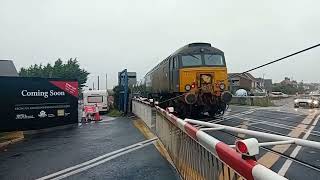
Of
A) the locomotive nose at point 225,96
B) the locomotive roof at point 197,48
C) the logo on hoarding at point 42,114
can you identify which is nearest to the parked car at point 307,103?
the locomotive roof at point 197,48

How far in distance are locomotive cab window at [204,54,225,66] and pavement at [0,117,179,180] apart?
7.17m

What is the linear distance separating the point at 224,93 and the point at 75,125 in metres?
8.80

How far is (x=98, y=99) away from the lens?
3709cm

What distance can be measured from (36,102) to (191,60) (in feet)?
26.3

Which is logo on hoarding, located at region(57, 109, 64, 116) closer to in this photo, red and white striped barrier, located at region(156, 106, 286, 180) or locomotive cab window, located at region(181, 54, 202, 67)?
locomotive cab window, located at region(181, 54, 202, 67)

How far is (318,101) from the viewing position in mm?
36281

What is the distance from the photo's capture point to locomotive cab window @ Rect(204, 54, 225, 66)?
20.2 metres

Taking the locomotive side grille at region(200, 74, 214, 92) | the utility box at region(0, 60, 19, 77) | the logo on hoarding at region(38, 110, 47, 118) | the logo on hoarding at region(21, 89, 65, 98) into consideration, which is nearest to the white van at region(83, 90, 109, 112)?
the utility box at region(0, 60, 19, 77)

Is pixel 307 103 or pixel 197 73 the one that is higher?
pixel 197 73

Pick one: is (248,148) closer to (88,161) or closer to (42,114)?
(88,161)

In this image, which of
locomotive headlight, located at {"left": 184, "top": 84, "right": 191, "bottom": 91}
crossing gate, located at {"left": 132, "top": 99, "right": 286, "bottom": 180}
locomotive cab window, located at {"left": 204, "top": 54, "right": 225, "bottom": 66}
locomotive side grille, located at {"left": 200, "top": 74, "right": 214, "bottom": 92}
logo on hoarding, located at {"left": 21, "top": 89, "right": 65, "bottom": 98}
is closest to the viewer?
crossing gate, located at {"left": 132, "top": 99, "right": 286, "bottom": 180}

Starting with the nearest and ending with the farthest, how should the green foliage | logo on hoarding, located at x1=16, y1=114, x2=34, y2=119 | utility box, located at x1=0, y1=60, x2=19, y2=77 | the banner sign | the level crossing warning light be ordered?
the level crossing warning light
the banner sign
logo on hoarding, located at x1=16, y1=114, x2=34, y2=119
utility box, located at x1=0, y1=60, x2=19, y2=77
the green foliage

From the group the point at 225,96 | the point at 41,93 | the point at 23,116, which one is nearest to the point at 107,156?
the point at 225,96

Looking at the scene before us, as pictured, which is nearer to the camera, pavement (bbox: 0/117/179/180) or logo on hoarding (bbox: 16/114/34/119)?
pavement (bbox: 0/117/179/180)
